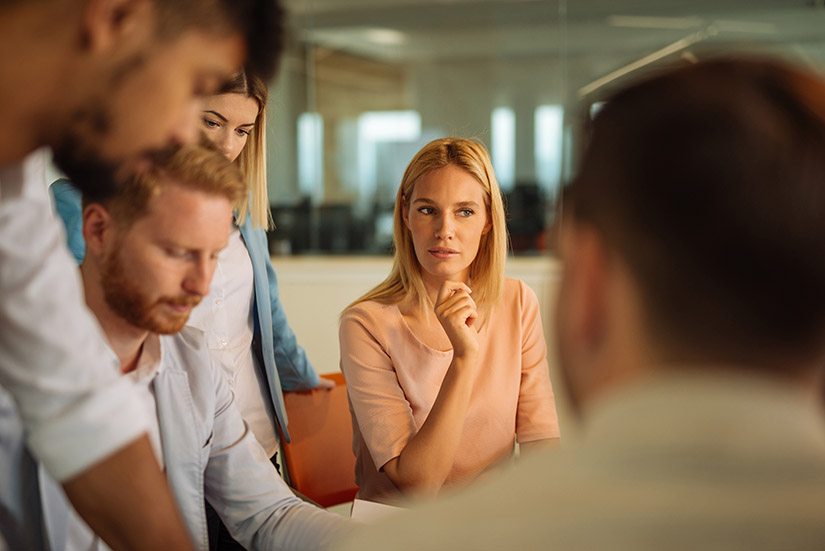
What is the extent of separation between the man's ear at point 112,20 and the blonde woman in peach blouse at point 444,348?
1075 mm

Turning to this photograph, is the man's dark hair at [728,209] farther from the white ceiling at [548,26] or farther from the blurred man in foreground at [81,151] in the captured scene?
the white ceiling at [548,26]

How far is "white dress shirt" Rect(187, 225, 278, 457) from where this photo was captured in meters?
2.01

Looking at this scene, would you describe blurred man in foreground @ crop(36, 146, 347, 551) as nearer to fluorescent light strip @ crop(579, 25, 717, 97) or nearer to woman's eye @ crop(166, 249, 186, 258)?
woman's eye @ crop(166, 249, 186, 258)

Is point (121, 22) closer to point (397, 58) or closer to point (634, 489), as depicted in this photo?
point (634, 489)

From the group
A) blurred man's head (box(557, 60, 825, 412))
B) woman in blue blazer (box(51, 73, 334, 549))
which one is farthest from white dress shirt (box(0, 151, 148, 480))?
woman in blue blazer (box(51, 73, 334, 549))

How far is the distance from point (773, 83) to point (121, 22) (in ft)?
2.07

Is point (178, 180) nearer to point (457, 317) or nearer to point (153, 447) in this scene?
point (153, 447)

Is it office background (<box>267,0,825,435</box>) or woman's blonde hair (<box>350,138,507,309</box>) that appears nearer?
woman's blonde hair (<box>350,138,507,309</box>)

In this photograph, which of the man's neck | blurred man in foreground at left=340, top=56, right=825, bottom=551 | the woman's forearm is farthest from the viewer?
the woman's forearm

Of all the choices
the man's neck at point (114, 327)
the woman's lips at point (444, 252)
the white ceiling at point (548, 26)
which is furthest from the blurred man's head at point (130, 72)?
the white ceiling at point (548, 26)

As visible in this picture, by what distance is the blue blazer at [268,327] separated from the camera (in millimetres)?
1859

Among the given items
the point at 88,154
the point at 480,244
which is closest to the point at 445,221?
the point at 480,244

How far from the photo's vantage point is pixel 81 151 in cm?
83

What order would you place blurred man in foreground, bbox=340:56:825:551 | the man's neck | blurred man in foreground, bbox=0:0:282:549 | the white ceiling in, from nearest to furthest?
blurred man in foreground, bbox=340:56:825:551
blurred man in foreground, bbox=0:0:282:549
the man's neck
the white ceiling
